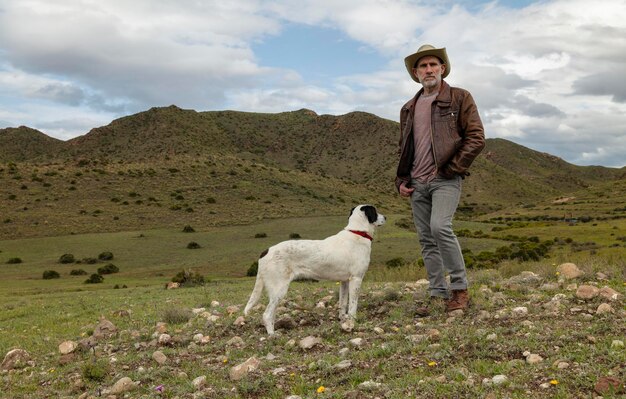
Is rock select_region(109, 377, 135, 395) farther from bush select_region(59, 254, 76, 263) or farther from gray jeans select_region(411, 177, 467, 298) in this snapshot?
bush select_region(59, 254, 76, 263)

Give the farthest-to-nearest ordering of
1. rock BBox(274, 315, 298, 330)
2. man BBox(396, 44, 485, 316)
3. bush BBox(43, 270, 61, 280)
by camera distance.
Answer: bush BBox(43, 270, 61, 280)
rock BBox(274, 315, 298, 330)
man BBox(396, 44, 485, 316)

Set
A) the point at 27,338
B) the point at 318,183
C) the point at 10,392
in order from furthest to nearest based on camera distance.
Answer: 1. the point at 318,183
2. the point at 27,338
3. the point at 10,392

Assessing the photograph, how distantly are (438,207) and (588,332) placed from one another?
2441mm

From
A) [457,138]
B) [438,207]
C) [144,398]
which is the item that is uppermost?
[457,138]

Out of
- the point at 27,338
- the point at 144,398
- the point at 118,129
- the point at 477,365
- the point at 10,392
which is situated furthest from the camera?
the point at 118,129

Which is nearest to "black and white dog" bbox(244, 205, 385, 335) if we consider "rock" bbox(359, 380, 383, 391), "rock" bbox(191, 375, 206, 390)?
"rock" bbox(191, 375, 206, 390)

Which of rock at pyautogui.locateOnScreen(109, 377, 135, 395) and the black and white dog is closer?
rock at pyautogui.locateOnScreen(109, 377, 135, 395)

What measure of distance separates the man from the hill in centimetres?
4146

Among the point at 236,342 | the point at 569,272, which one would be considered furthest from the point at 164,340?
the point at 569,272

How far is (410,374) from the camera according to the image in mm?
4922

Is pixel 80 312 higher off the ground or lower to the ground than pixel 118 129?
lower

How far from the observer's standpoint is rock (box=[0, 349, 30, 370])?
7578 mm

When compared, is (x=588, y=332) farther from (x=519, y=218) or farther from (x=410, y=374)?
(x=519, y=218)

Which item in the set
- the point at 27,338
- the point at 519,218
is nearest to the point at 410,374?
the point at 27,338
